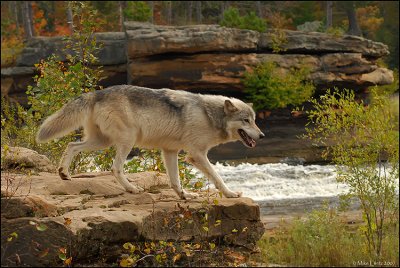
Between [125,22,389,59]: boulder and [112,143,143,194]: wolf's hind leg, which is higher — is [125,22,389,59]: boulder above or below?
below

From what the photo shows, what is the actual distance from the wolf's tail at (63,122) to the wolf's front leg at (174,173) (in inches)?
42.9

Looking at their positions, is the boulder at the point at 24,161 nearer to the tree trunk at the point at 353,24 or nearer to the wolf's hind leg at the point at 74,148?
the wolf's hind leg at the point at 74,148

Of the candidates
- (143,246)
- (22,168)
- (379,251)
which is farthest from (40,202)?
(379,251)

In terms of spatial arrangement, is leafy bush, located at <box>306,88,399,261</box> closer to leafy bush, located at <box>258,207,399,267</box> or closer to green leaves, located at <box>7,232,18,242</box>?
leafy bush, located at <box>258,207,399,267</box>

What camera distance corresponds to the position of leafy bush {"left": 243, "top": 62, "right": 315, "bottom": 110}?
25719 mm

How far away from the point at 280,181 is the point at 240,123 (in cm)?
1188

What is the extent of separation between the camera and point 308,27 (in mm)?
37062

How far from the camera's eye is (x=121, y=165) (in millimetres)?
7000

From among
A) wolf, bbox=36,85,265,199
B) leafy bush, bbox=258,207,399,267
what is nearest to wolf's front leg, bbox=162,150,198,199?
wolf, bbox=36,85,265,199

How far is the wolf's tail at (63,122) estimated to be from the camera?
22.4ft

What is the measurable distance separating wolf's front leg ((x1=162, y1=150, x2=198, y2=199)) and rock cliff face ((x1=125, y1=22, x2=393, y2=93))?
1723 cm

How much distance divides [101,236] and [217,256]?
1.37 m

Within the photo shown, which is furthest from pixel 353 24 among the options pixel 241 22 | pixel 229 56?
pixel 229 56

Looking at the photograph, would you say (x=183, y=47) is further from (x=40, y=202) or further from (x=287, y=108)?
(x=40, y=202)
